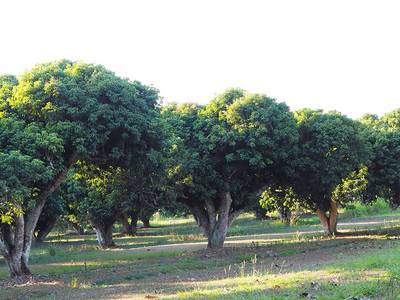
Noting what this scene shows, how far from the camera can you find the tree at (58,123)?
1312 cm

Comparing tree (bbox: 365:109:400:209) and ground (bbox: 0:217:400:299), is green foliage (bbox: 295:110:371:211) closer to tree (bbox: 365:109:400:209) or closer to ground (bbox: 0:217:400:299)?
tree (bbox: 365:109:400:209)

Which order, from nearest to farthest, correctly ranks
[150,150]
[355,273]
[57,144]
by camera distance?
[355,273], [57,144], [150,150]

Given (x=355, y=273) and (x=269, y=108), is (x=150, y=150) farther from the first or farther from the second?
(x=355, y=273)

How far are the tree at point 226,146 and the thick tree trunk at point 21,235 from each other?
521 centimetres

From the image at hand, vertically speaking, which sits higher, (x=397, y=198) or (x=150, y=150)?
(x=150, y=150)

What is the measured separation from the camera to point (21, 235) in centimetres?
1411

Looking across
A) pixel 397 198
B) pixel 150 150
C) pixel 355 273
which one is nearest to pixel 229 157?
pixel 150 150

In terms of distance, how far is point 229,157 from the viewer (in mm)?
17734

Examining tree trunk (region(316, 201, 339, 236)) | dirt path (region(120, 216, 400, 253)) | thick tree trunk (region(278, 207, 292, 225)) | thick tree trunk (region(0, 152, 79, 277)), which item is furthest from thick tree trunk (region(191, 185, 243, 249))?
thick tree trunk (region(278, 207, 292, 225))

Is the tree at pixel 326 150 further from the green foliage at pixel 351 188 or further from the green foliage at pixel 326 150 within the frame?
the green foliage at pixel 351 188

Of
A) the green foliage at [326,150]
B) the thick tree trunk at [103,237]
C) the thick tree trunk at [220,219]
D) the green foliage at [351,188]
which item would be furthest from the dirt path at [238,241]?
the green foliage at [326,150]

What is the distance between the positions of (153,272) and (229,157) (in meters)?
6.31

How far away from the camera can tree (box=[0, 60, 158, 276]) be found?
43.0 ft

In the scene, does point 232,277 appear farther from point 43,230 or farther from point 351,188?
point 43,230
